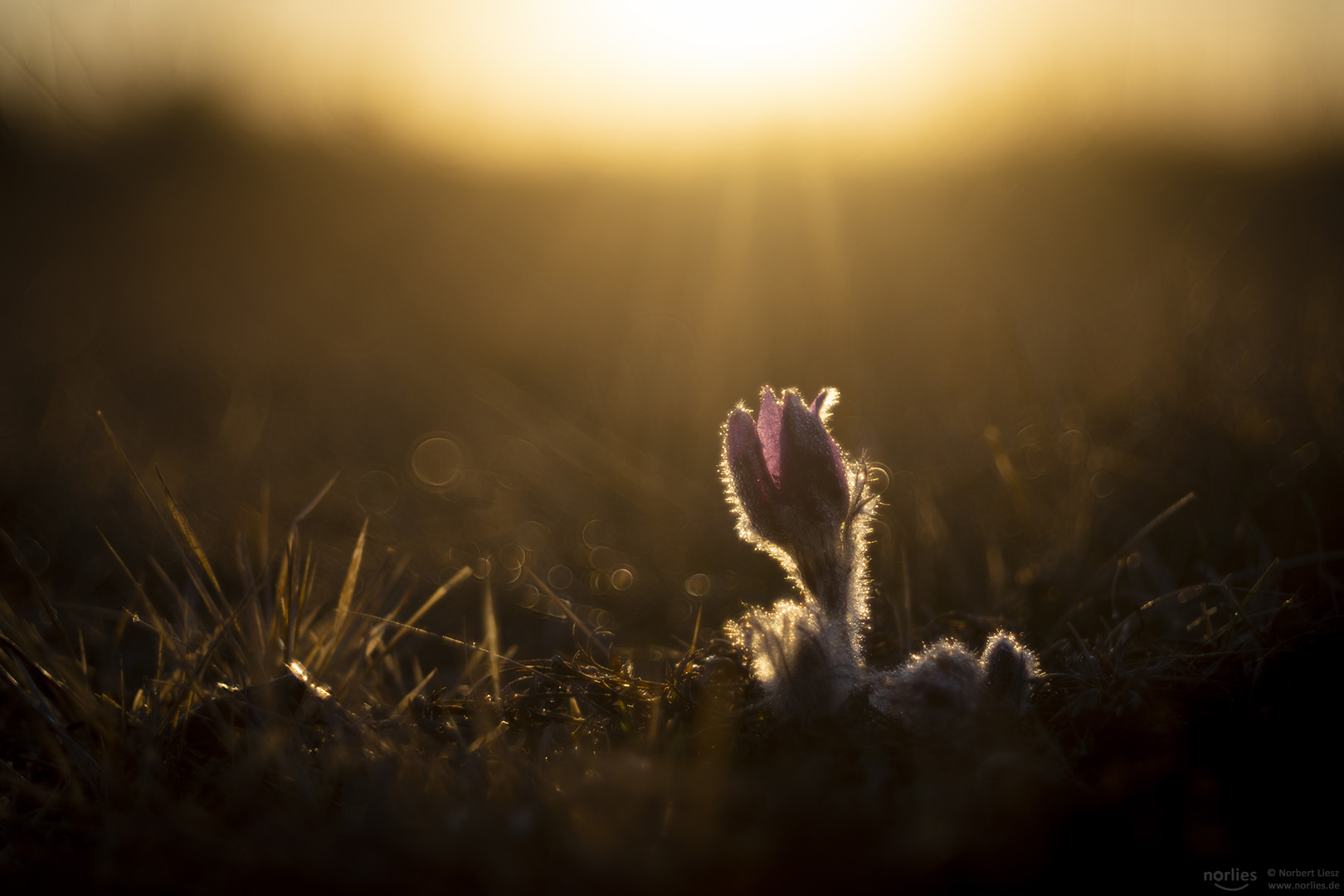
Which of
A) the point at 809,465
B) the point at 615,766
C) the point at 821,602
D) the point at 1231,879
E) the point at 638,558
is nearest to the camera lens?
the point at 1231,879

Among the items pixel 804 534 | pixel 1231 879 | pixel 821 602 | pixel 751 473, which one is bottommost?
pixel 1231 879

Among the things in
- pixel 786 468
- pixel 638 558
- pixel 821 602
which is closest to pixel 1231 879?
pixel 821 602

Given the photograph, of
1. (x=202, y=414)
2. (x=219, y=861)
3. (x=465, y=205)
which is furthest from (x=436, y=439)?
(x=465, y=205)

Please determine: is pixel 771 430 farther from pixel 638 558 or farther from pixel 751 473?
pixel 638 558

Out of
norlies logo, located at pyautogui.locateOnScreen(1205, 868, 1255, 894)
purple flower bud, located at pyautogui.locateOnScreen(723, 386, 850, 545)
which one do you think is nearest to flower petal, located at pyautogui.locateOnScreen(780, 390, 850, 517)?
purple flower bud, located at pyautogui.locateOnScreen(723, 386, 850, 545)

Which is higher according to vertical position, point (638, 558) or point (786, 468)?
point (786, 468)

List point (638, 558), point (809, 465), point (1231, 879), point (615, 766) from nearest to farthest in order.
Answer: point (1231, 879), point (615, 766), point (809, 465), point (638, 558)

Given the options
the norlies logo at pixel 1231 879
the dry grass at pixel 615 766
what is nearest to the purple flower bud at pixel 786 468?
the dry grass at pixel 615 766
